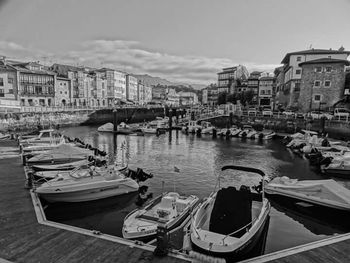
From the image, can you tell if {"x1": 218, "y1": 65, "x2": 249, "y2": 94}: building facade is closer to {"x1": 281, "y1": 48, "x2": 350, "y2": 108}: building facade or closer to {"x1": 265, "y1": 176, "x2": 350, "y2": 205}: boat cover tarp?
{"x1": 281, "y1": 48, "x2": 350, "y2": 108}: building facade

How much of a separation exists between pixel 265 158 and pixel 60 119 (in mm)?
55778

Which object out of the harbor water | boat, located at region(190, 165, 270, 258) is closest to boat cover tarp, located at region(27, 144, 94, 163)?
the harbor water

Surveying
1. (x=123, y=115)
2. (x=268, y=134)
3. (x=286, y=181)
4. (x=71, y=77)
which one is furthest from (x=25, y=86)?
(x=286, y=181)

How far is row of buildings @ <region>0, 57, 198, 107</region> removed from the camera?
75688 mm

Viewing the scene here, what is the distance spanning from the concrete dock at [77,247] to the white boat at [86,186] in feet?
13.3

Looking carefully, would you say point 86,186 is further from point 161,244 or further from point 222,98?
point 222,98

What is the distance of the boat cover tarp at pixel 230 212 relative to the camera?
10086 mm

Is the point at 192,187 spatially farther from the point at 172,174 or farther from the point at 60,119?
the point at 60,119

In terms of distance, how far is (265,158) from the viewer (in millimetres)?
32250

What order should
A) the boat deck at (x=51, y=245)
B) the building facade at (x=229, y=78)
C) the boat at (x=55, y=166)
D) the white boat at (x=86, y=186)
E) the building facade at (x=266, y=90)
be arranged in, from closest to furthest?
the boat deck at (x=51, y=245) < the white boat at (x=86, y=186) < the boat at (x=55, y=166) < the building facade at (x=266, y=90) < the building facade at (x=229, y=78)

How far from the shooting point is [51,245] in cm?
885

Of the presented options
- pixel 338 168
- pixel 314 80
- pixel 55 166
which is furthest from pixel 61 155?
pixel 314 80

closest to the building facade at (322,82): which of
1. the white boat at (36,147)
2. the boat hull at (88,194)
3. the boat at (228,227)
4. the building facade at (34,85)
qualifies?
the boat hull at (88,194)

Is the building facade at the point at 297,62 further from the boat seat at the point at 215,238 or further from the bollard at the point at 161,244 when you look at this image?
the bollard at the point at 161,244
